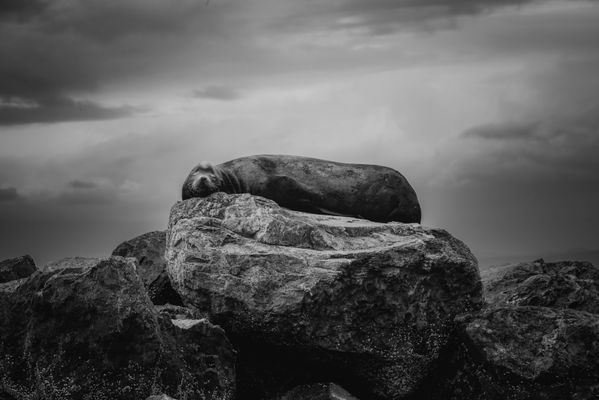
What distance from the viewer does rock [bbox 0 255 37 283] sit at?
48.0 ft

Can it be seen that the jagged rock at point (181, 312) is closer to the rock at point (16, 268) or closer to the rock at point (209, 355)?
the rock at point (209, 355)

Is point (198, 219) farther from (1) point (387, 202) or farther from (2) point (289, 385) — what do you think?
(1) point (387, 202)

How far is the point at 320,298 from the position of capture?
1041 centimetres

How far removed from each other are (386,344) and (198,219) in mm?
3846

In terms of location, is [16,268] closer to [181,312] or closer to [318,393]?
[181,312]

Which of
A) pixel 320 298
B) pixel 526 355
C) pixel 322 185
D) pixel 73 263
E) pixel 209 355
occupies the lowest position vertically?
pixel 526 355

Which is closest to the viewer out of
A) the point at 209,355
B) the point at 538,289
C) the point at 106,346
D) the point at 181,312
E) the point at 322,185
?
the point at 106,346

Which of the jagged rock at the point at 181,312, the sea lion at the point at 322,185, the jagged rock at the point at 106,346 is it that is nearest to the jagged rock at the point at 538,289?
the sea lion at the point at 322,185

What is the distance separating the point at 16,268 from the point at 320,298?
309 inches

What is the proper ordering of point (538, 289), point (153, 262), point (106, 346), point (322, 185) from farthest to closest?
point (322, 185) < point (153, 262) < point (538, 289) < point (106, 346)

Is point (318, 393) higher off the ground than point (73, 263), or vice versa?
point (73, 263)

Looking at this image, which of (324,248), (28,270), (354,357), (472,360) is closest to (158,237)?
(28,270)

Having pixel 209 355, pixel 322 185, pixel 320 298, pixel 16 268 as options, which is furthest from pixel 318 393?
pixel 16 268

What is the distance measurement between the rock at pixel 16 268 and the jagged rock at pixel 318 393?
733 cm
